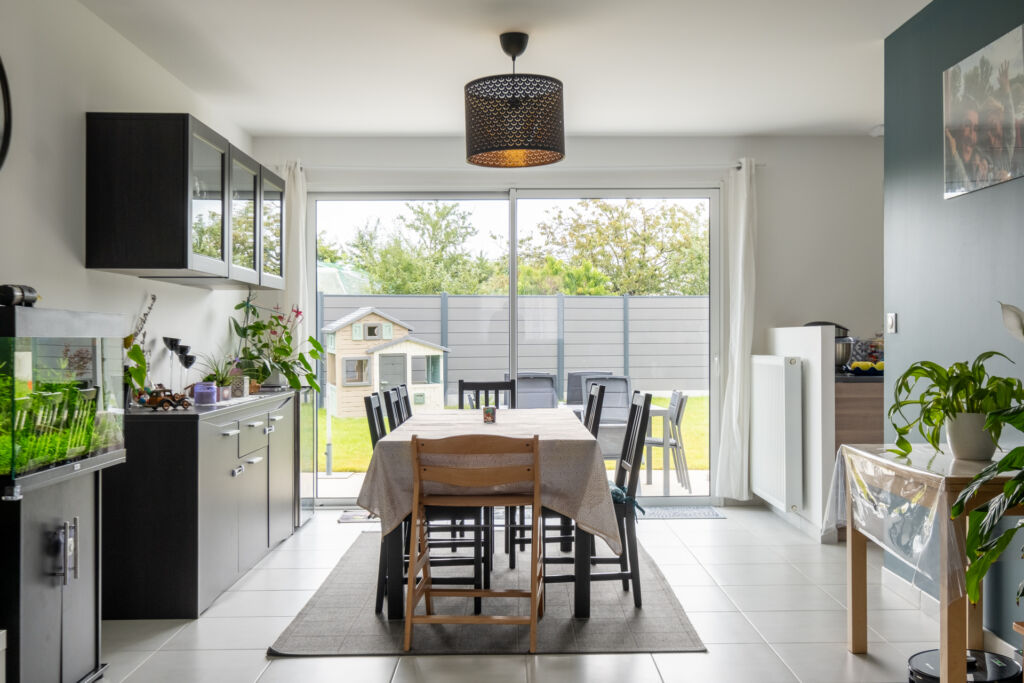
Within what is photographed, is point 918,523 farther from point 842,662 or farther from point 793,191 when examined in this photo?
point 793,191

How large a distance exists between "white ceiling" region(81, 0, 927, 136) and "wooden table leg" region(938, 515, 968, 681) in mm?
2300

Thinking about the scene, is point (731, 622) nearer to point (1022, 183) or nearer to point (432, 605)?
point (432, 605)


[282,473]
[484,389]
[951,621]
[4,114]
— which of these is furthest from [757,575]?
[4,114]

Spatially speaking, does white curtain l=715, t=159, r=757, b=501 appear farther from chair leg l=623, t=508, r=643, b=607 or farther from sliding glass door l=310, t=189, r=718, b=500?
chair leg l=623, t=508, r=643, b=607

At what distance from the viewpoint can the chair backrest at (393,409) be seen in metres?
4.12

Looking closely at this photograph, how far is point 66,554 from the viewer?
103 inches

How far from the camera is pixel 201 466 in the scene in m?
3.52

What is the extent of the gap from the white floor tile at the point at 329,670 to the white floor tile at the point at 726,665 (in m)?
1.01

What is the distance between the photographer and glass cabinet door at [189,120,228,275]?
12.0 ft

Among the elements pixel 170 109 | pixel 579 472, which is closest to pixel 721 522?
pixel 579 472

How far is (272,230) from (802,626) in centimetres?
363

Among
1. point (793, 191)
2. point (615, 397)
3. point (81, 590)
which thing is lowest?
point (81, 590)

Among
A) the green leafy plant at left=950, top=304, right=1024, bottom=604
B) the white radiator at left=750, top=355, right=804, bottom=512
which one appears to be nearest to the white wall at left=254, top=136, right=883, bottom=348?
the white radiator at left=750, top=355, right=804, bottom=512

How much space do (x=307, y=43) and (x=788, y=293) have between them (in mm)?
3678
